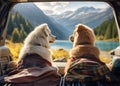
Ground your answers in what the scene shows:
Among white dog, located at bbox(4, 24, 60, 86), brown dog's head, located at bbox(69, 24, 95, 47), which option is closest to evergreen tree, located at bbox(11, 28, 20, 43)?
brown dog's head, located at bbox(69, 24, 95, 47)

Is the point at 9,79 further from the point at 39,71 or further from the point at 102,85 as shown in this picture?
the point at 102,85

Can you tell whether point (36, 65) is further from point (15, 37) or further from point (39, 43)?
point (15, 37)

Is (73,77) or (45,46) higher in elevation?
(45,46)

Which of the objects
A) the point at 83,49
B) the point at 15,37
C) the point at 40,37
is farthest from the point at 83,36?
the point at 15,37

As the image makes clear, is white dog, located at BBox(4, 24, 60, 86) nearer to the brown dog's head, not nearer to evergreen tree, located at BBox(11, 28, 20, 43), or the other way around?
the brown dog's head

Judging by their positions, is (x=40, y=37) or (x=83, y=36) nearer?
(x=40, y=37)

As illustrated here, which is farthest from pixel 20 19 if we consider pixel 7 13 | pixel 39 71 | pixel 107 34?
pixel 39 71

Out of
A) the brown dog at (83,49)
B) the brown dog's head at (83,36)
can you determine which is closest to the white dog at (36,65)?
the brown dog at (83,49)
